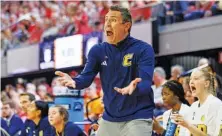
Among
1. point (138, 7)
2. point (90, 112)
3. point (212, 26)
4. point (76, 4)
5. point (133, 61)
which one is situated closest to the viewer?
point (133, 61)

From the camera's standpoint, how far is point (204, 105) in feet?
18.4

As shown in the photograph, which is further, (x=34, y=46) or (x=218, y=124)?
(x=34, y=46)

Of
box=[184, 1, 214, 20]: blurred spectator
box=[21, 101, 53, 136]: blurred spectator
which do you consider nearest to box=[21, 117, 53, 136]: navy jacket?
box=[21, 101, 53, 136]: blurred spectator

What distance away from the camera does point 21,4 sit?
2128cm

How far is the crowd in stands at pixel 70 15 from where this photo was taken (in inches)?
508

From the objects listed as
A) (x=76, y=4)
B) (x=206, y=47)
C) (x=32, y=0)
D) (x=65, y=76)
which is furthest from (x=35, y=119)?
(x=32, y=0)

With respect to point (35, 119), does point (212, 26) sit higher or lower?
higher

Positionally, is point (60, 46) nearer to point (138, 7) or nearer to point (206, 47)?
point (138, 7)

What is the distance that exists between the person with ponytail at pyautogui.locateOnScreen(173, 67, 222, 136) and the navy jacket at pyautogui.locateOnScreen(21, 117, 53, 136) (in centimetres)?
308

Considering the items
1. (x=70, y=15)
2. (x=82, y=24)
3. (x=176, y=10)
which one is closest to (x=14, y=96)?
(x=82, y=24)

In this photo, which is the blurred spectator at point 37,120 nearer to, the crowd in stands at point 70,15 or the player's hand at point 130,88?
the player's hand at point 130,88

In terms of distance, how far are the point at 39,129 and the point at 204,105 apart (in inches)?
138

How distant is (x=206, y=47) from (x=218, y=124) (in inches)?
284

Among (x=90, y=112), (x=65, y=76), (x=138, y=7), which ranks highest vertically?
(x=138, y=7)
